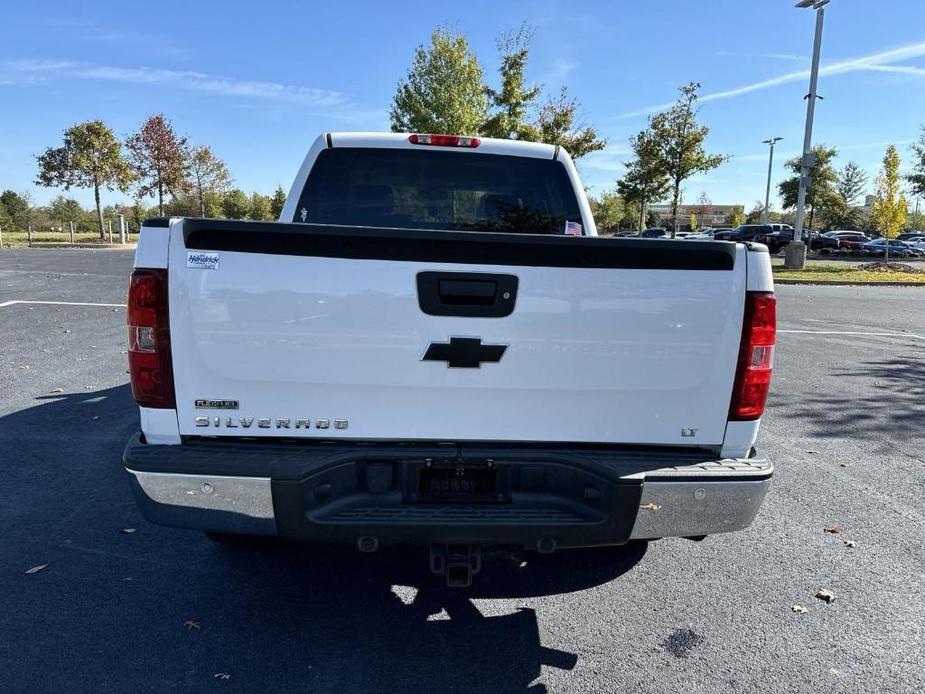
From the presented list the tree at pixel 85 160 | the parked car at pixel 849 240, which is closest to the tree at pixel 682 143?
the parked car at pixel 849 240

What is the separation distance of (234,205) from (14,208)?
14.5 m

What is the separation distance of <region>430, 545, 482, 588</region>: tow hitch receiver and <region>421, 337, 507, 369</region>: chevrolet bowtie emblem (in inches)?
28.2

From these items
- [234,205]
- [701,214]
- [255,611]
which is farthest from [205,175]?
[701,214]

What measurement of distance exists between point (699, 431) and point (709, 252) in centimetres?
70

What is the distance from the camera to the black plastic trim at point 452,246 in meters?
2.35

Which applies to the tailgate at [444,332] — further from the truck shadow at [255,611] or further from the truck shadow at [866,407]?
the truck shadow at [866,407]

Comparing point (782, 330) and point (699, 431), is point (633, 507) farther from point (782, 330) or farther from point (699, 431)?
point (782, 330)

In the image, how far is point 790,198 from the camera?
6025 cm

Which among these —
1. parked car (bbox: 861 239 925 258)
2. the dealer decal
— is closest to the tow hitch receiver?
the dealer decal

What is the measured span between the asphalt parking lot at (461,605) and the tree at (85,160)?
38.6 meters

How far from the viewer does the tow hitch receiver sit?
8.30 ft

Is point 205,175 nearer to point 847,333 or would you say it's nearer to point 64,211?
point 64,211

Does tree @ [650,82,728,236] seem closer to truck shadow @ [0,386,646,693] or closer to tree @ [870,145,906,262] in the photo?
tree @ [870,145,906,262]

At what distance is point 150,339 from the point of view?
2.41 metres
